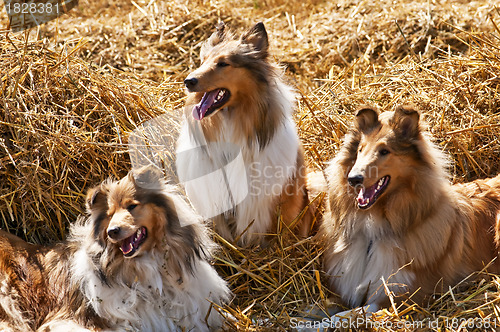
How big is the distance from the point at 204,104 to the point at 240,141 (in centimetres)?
44

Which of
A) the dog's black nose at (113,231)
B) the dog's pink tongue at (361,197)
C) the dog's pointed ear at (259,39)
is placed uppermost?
the dog's pointed ear at (259,39)

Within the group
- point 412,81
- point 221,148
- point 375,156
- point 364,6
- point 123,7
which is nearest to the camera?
point 375,156

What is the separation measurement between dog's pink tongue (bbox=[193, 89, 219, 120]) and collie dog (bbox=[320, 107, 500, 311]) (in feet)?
3.72

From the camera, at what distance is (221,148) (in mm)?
5242

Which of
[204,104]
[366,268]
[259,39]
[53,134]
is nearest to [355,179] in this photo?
[366,268]

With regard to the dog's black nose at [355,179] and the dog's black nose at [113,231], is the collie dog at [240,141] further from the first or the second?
the dog's black nose at [113,231]

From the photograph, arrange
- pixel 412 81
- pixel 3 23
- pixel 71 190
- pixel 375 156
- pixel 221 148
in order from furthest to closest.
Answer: pixel 3 23 < pixel 412 81 < pixel 71 190 < pixel 221 148 < pixel 375 156

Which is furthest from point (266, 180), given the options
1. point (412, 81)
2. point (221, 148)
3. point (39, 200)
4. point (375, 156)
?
point (412, 81)

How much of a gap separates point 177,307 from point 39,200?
1.80 metres

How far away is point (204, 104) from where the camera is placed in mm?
5062

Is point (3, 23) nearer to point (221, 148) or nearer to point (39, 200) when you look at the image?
point (39, 200)

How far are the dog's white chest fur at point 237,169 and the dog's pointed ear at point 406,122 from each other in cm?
103

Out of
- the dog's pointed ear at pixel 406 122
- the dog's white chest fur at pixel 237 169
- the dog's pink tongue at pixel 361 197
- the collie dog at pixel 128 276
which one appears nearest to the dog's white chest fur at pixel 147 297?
the collie dog at pixel 128 276

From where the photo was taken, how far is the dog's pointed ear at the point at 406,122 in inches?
178
